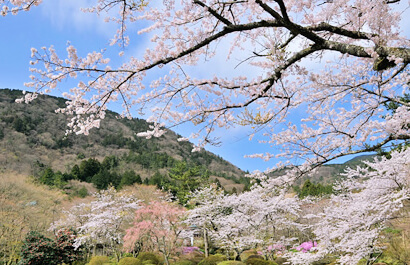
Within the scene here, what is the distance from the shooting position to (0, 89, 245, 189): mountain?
43.4 metres

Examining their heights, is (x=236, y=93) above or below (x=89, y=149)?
below

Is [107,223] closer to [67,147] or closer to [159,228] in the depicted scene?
[159,228]

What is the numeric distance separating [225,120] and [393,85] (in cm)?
293

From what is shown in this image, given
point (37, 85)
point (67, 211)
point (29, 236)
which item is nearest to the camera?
point (37, 85)

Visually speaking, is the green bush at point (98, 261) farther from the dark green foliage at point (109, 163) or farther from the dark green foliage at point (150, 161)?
the dark green foliage at point (150, 161)

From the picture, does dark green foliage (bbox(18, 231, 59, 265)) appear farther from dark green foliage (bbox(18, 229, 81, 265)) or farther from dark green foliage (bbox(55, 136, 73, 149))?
dark green foliage (bbox(55, 136, 73, 149))

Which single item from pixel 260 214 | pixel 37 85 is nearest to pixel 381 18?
pixel 37 85

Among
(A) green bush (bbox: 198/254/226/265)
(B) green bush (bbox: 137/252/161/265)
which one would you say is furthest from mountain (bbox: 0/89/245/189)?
(A) green bush (bbox: 198/254/226/265)

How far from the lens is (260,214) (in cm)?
1105

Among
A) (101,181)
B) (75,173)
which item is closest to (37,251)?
(101,181)

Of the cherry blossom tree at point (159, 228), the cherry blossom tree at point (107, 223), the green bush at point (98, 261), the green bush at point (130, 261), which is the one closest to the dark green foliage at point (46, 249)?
the cherry blossom tree at point (107, 223)

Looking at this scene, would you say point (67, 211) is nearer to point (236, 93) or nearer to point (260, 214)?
point (260, 214)

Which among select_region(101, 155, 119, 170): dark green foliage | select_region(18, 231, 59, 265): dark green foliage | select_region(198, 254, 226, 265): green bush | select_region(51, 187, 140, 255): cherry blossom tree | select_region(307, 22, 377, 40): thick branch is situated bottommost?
select_region(198, 254, 226, 265): green bush

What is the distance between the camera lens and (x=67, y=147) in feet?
177
